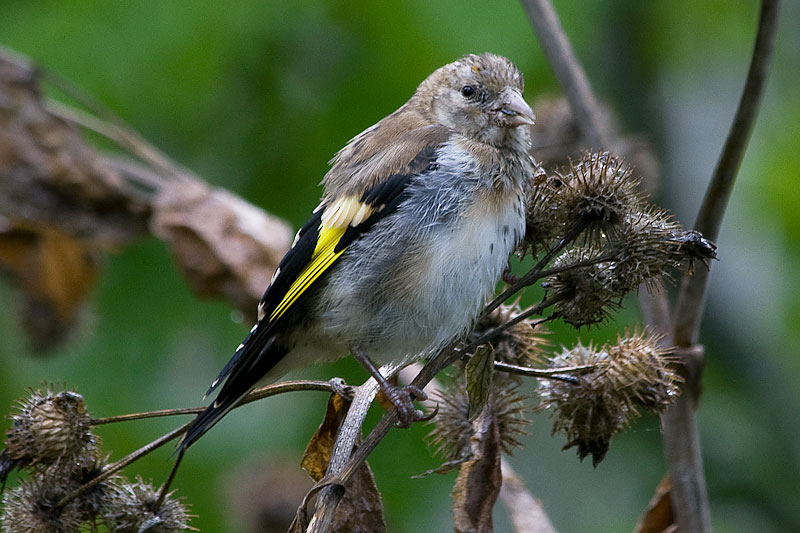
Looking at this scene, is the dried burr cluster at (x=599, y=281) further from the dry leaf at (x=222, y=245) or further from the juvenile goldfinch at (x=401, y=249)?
the dry leaf at (x=222, y=245)

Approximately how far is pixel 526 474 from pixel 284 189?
2.66m

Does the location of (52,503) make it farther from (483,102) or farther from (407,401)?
(483,102)

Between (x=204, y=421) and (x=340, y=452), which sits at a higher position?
(x=204, y=421)

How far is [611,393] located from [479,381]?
1.25ft

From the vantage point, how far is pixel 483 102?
11.7 feet

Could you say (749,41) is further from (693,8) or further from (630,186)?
(630,186)

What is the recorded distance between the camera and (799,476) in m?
5.38

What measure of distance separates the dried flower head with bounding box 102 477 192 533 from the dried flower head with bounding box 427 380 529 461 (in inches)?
32.3

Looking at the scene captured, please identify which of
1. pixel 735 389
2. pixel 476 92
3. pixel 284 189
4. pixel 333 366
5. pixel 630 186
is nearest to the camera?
pixel 630 186

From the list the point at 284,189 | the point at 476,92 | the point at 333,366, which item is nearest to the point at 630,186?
Result: the point at 476,92

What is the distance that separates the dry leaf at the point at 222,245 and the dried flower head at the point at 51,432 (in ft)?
4.23

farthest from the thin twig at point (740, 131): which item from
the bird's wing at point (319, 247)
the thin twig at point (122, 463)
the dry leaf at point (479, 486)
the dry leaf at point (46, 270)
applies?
the dry leaf at point (46, 270)

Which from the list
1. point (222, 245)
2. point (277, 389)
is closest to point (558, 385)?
point (277, 389)

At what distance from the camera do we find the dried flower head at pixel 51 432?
9.09ft
